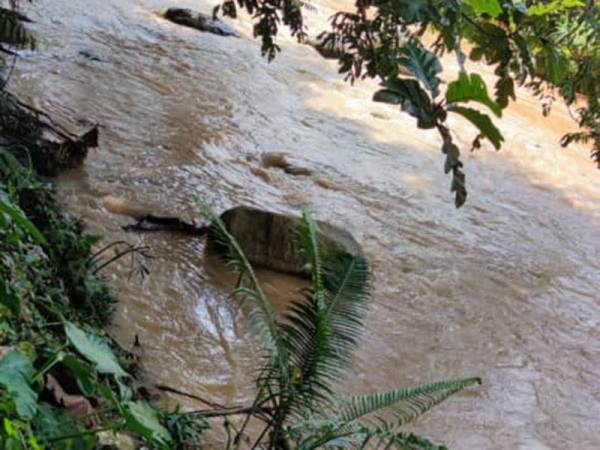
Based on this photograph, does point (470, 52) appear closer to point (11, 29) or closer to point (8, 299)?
point (8, 299)

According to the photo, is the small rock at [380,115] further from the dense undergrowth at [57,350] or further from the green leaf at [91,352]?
the green leaf at [91,352]

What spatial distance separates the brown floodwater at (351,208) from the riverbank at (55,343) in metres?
0.63

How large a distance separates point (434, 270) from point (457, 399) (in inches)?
70.9

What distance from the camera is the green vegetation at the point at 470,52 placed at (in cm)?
196

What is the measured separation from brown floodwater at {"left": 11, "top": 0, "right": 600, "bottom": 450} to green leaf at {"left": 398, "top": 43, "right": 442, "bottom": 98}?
2.30 m

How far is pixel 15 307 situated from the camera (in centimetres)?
183

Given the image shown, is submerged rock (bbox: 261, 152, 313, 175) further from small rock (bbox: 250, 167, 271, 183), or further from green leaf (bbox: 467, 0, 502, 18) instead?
green leaf (bbox: 467, 0, 502, 18)

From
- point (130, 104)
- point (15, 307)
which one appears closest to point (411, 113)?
point (15, 307)

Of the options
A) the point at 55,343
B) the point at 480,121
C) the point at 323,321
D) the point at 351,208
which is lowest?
the point at 351,208

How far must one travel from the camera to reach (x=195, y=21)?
11.4m

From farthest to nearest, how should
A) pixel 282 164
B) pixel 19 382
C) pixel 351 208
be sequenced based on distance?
pixel 282 164 < pixel 351 208 < pixel 19 382

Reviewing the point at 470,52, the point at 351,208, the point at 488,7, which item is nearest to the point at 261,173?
the point at 351,208

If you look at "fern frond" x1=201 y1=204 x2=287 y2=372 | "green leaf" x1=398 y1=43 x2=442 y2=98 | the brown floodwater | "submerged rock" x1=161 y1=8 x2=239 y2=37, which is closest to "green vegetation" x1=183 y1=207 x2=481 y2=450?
"fern frond" x1=201 y1=204 x2=287 y2=372

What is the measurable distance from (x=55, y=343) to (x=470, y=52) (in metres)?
1.92
